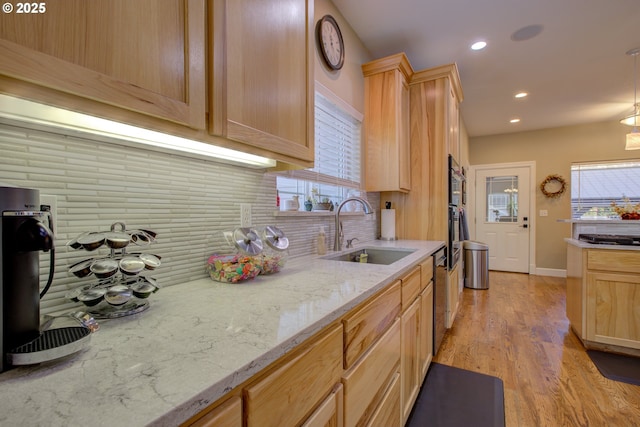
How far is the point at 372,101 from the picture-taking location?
101 inches

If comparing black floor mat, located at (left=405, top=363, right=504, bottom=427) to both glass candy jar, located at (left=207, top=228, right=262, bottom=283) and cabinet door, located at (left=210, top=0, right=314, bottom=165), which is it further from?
cabinet door, located at (left=210, top=0, right=314, bottom=165)

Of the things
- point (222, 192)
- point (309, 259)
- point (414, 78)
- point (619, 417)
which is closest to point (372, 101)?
point (414, 78)

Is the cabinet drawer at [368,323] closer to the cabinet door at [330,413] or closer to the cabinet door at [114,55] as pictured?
the cabinet door at [330,413]

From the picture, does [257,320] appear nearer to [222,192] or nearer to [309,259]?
[222,192]

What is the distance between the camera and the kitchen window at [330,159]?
1759 millimetres

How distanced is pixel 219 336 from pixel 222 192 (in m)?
0.72

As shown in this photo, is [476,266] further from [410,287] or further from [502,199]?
[410,287]

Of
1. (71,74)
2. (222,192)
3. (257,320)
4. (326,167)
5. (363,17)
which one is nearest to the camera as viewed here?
(71,74)

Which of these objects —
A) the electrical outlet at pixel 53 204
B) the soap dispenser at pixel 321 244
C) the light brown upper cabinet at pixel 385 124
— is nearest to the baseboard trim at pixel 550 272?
the light brown upper cabinet at pixel 385 124

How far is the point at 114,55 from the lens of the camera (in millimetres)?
598

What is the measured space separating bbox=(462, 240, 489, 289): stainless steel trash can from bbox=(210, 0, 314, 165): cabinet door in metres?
3.98

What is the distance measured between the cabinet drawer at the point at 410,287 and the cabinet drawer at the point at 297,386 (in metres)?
0.70

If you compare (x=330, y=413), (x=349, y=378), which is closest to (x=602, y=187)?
(x=349, y=378)

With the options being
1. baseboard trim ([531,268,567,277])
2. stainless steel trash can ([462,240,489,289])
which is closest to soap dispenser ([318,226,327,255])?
stainless steel trash can ([462,240,489,289])
